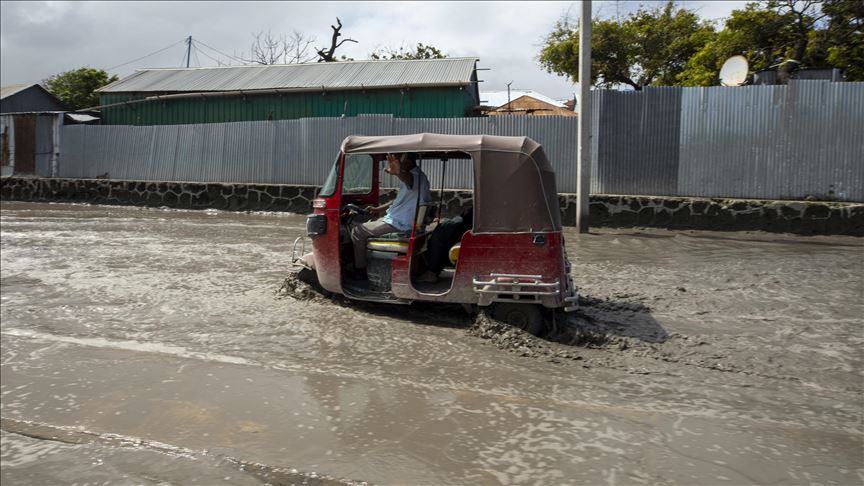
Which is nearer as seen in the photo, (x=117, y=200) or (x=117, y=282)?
(x=117, y=282)

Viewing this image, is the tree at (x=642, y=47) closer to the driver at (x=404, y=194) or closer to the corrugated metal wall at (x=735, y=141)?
the corrugated metal wall at (x=735, y=141)

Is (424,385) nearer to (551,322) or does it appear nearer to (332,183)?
(551,322)

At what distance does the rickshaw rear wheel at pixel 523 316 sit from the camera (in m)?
6.38

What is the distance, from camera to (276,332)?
6742mm

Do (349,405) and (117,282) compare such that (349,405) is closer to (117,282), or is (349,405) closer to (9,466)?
(9,466)

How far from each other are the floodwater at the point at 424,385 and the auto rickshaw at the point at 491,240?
373mm

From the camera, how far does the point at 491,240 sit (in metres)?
6.35

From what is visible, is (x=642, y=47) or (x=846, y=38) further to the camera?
(x=642, y=47)

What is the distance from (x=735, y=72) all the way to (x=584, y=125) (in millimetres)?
4272

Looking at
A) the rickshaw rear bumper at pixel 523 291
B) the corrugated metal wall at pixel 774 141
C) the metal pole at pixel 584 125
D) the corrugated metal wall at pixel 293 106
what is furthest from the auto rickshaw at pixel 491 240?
the corrugated metal wall at pixel 293 106

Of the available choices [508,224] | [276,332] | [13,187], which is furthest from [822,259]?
[13,187]

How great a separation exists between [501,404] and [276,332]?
280cm

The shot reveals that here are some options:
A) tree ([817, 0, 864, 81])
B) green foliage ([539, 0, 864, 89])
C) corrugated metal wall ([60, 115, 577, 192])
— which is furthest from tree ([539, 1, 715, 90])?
corrugated metal wall ([60, 115, 577, 192])

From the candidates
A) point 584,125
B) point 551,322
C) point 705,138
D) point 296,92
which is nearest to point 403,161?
point 551,322
